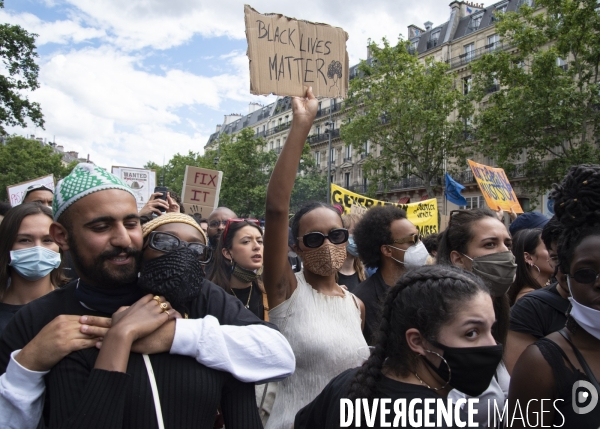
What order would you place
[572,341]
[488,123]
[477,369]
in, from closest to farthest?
[477,369] → [572,341] → [488,123]

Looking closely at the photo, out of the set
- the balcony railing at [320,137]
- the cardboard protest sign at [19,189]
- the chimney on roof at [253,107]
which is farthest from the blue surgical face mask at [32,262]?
the chimney on roof at [253,107]

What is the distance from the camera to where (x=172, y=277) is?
172 cm

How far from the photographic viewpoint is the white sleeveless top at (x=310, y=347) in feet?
8.28

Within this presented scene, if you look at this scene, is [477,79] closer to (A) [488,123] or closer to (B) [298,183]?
(A) [488,123]

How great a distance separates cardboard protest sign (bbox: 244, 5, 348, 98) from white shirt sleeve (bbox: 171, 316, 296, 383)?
4.76ft

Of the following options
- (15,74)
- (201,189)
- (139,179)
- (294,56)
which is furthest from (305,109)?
(15,74)

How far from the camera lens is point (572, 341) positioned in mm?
2014

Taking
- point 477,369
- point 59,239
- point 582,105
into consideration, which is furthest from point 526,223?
point 582,105

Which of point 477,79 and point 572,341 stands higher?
point 477,79

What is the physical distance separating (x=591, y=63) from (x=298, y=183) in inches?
1001

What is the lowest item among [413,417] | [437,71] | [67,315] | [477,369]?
[413,417]

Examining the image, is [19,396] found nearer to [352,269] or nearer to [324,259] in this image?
[324,259]

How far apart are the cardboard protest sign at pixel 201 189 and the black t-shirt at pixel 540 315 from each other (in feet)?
19.2

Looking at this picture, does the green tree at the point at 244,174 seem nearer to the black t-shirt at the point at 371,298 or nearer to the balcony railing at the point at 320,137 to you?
the balcony railing at the point at 320,137
